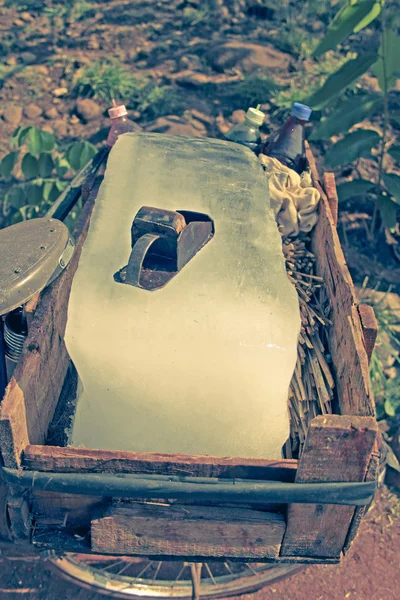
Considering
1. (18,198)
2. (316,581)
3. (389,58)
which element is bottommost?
(316,581)

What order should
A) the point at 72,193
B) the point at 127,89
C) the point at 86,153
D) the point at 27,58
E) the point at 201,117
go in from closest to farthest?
the point at 72,193 < the point at 86,153 < the point at 201,117 < the point at 127,89 < the point at 27,58

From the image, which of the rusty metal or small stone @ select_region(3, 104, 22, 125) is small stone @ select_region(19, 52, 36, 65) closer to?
small stone @ select_region(3, 104, 22, 125)

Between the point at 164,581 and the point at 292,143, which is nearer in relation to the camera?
the point at 164,581

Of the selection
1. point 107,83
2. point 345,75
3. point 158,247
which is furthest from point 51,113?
point 158,247

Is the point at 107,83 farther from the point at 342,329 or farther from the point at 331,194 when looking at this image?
the point at 342,329

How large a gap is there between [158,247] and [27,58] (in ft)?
15.0

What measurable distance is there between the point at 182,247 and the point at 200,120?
3308 millimetres

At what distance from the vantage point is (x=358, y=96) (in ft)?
14.2

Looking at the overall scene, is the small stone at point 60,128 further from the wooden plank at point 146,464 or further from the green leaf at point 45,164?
the wooden plank at point 146,464

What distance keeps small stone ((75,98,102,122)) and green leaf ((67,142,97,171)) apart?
4.70ft

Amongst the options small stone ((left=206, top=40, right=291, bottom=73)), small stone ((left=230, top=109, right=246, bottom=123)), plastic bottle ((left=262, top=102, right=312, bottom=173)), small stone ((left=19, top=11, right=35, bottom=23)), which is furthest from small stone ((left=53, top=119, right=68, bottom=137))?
plastic bottle ((left=262, top=102, right=312, bottom=173))

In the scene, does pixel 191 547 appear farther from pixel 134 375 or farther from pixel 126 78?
pixel 126 78

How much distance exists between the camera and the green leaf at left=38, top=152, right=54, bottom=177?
169 inches

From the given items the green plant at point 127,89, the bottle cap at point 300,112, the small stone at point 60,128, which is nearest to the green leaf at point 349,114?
the bottle cap at point 300,112
